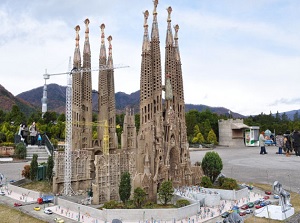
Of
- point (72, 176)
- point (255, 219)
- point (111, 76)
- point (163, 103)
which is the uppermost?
point (111, 76)

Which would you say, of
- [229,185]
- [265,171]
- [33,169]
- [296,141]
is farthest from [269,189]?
[296,141]

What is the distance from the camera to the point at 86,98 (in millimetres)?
37062

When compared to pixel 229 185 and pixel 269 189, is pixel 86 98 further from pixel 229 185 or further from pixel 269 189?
pixel 269 189

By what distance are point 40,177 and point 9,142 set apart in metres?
33.3

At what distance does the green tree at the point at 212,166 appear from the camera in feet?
106

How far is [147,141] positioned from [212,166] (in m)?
8.48

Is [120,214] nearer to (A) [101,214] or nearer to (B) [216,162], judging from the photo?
(A) [101,214]

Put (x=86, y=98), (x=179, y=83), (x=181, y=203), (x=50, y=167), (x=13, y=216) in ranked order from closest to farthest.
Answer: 1. (x=13, y=216)
2. (x=181, y=203)
3. (x=179, y=83)
4. (x=50, y=167)
5. (x=86, y=98)

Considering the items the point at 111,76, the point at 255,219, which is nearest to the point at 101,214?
the point at 255,219

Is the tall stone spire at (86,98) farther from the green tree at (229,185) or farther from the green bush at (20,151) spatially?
the green bush at (20,151)

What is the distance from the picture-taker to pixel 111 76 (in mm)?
39781

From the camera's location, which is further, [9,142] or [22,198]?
[9,142]

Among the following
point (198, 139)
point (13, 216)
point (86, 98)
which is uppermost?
point (86, 98)

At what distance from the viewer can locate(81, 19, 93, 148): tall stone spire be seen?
3631 cm
